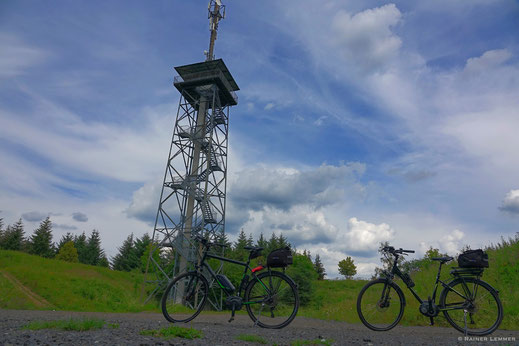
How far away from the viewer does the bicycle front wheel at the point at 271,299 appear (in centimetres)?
586

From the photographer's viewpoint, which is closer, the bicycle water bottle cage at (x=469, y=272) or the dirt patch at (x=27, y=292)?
the bicycle water bottle cage at (x=469, y=272)

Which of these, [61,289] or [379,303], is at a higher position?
[379,303]

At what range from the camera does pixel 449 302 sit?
5.96m

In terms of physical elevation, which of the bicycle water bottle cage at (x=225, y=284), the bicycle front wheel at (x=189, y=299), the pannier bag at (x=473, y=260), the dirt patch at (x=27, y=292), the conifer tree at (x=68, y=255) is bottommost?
the dirt patch at (x=27, y=292)

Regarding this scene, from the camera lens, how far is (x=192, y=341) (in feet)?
12.7

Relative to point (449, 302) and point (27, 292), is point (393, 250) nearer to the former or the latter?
point (449, 302)

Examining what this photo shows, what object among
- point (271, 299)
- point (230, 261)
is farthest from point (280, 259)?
point (230, 261)

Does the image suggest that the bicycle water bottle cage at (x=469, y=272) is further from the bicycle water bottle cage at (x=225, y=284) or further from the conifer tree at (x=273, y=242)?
the conifer tree at (x=273, y=242)

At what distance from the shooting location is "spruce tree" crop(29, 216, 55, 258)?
5528 cm

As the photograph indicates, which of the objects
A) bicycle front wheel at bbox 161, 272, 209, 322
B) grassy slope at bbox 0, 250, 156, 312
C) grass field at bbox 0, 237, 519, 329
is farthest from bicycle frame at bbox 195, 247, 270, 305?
grassy slope at bbox 0, 250, 156, 312

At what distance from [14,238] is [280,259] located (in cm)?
6359

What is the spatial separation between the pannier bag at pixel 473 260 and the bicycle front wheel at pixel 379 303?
1247 millimetres

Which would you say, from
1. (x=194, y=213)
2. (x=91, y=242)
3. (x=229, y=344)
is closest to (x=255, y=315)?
(x=229, y=344)

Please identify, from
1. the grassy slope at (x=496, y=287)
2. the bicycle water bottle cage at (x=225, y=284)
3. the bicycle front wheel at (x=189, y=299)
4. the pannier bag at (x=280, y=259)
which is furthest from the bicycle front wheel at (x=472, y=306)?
the bicycle front wheel at (x=189, y=299)
